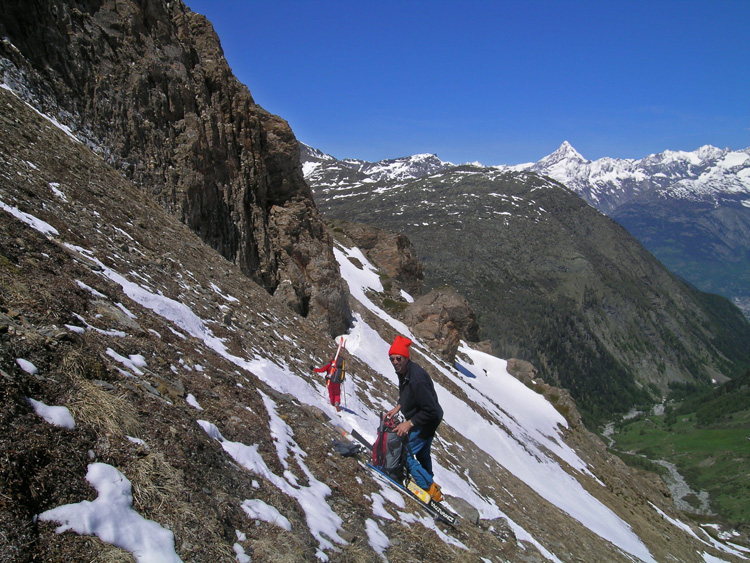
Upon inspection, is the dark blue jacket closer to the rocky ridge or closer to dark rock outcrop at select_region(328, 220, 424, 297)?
the rocky ridge

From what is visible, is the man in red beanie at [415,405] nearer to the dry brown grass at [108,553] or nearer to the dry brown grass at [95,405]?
the dry brown grass at [95,405]

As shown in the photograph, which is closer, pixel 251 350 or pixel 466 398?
pixel 251 350

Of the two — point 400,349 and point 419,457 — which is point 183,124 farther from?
point 419,457

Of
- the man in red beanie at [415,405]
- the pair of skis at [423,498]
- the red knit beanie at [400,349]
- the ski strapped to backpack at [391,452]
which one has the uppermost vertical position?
the red knit beanie at [400,349]

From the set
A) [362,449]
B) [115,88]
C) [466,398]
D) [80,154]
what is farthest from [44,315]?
[466,398]

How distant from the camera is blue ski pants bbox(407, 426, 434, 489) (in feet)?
27.3

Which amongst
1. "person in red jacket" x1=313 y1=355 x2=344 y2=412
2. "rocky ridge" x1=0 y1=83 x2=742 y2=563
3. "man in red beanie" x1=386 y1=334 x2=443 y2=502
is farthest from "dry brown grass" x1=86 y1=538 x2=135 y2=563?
"person in red jacket" x1=313 y1=355 x2=344 y2=412

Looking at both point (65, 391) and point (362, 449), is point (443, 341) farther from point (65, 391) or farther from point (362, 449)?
point (65, 391)

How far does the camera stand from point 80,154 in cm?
1549

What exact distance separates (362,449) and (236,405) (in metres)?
3.26

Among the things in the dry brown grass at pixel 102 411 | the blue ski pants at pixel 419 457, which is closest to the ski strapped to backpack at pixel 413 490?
the blue ski pants at pixel 419 457

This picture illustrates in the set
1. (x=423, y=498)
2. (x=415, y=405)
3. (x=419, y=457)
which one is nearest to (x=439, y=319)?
Answer: (x=419, y=457)

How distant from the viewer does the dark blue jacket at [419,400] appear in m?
7.93

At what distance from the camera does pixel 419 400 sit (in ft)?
26.1
